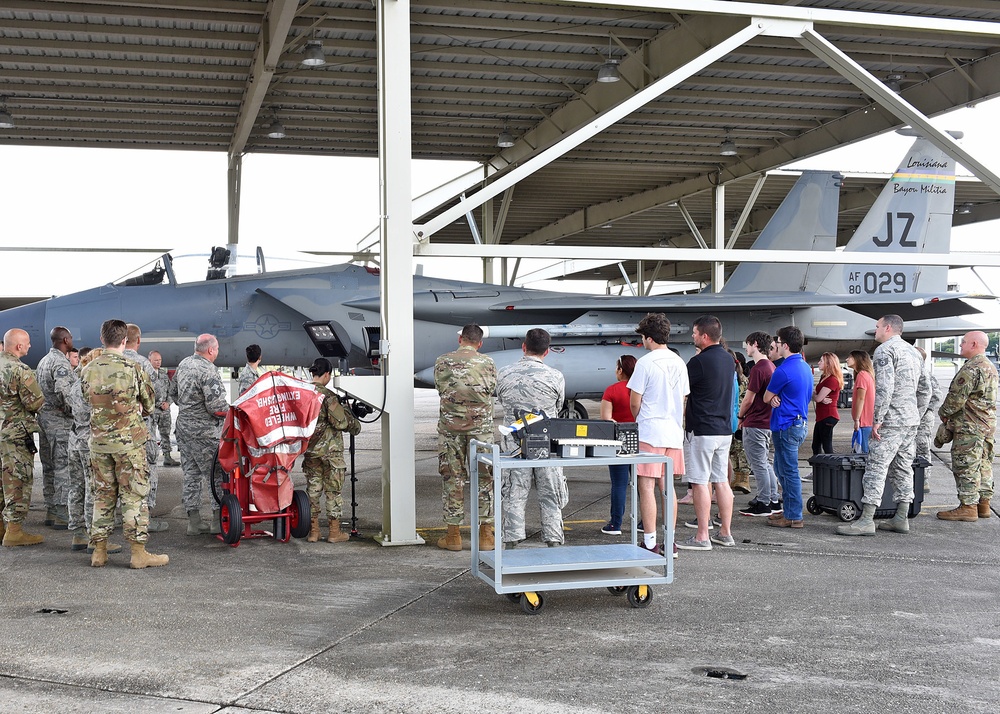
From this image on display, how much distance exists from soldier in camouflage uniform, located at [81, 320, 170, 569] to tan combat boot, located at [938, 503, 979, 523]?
6.65m

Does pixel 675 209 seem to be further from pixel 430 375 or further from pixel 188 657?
pixel 188 657

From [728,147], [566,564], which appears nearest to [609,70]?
[728,147]

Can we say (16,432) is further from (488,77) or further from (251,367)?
(488,77)

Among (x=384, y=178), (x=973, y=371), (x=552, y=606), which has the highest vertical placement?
(x=384, y=178)

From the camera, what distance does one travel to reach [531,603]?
4.87 m

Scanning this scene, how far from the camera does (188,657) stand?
13.4 ft

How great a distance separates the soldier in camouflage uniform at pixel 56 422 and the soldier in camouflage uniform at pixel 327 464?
2036mm

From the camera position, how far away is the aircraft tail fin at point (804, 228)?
1581 cm

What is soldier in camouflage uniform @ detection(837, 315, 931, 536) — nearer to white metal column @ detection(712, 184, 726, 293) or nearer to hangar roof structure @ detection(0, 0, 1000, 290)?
hangar roof structure @ detection(0, 0, 1000, 290)

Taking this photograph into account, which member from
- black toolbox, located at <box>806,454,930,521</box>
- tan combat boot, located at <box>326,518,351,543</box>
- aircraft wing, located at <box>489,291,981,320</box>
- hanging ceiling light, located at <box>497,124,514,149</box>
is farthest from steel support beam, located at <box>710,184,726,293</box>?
tan combat boot, located at <box>326,518,351,543</box>

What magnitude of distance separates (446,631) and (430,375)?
766 cm

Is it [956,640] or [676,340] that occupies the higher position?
[676,340]

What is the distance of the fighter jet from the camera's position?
1116 centimetres

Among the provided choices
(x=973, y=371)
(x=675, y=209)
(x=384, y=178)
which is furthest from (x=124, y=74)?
(x=675, y=209)
